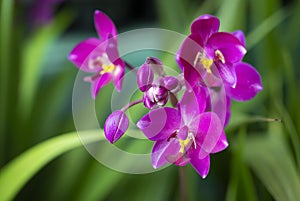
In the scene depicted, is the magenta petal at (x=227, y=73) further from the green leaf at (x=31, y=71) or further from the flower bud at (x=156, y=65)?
the green leaf at (x=31, y=71)

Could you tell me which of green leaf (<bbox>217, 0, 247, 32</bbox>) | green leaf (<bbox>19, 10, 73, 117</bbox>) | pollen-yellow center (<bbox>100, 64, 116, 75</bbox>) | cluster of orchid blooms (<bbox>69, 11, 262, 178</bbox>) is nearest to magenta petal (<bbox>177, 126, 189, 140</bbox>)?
cluster of orchid blooms (<bbox>69, 11, 262, 178</bbox>)

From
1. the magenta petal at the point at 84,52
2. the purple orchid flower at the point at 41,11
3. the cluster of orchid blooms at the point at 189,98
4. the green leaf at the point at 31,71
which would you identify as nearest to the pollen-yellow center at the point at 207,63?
the cluster of orchid blooms at the point at 189,98

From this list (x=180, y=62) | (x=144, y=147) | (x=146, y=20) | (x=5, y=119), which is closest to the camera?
(x=180, y=62)

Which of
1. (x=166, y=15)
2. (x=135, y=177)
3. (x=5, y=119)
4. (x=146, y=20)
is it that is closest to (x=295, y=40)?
(x=166, y=15)

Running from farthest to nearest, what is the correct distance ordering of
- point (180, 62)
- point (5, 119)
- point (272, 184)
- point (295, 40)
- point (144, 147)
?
1. point (295, 40)
2. point (5, 119)
3. point (144, 147)
4. point (272, 184)
5. point (180, 62)

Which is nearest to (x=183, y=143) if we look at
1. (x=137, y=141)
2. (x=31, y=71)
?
(x=137, y=141)

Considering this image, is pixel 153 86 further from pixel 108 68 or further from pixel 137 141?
pixel 137 141

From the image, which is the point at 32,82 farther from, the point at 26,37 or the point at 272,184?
the point at 272,184
